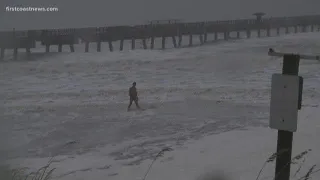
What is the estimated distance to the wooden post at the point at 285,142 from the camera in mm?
2309

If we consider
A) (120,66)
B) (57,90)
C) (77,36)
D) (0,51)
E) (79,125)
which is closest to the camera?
(79,125)

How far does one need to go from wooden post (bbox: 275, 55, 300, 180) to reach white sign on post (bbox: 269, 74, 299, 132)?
0.06 m

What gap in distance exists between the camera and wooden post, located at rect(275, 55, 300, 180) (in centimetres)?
231

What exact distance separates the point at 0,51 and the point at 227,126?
1779 centimetres

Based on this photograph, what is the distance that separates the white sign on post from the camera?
7.36ft

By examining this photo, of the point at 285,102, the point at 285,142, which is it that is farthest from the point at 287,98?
the point at 285,142

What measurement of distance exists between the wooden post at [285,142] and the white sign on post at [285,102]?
0.21 ft

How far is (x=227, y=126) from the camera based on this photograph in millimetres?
9055

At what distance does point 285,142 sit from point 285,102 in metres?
0.24

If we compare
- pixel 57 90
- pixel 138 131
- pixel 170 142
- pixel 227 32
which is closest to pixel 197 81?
pixel 57 90

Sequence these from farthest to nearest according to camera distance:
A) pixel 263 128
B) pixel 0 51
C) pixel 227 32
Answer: pixel 227 32 < pixel 0 51 < pixel 263 128

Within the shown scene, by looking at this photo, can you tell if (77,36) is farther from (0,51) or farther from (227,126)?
(227,126)

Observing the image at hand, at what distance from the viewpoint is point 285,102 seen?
2.27 m

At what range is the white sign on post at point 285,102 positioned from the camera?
224 centimetres
